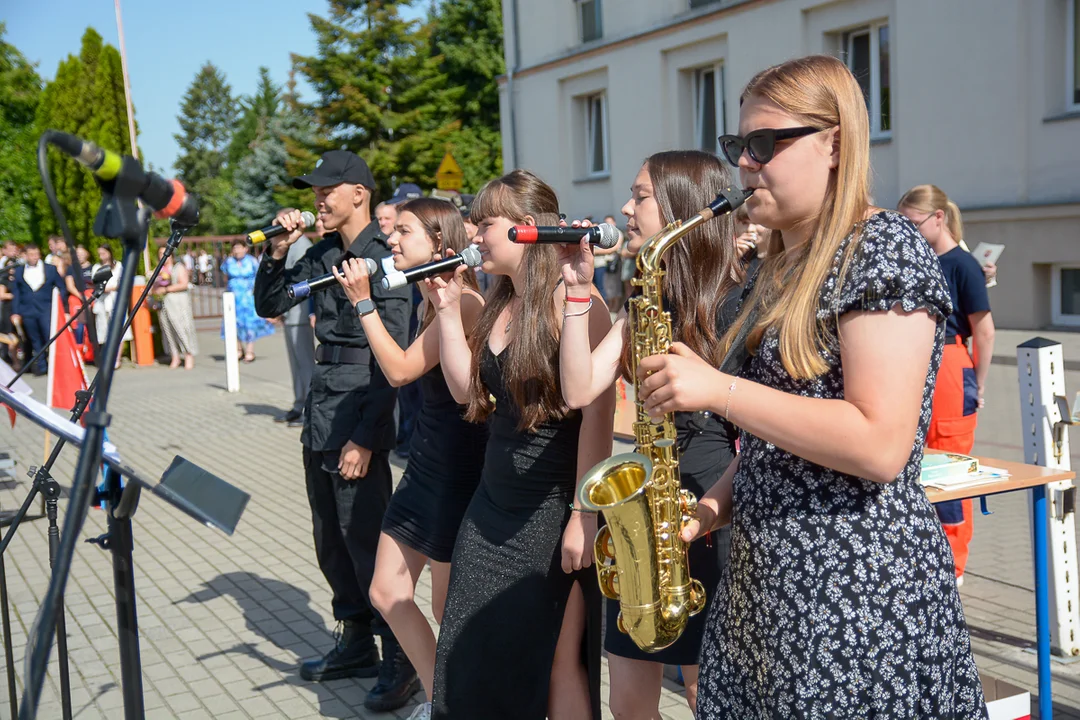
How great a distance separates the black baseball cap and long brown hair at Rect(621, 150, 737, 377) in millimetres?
1794

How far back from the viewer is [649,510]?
229 centimetres

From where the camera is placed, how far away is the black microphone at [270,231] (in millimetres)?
4253

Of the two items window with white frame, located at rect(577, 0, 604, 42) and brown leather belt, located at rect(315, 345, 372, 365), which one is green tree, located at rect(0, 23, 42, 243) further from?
window with white frame, located at rect(577, 0, 604, 42)

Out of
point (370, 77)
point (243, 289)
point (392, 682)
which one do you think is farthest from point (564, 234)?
point (370, 77)

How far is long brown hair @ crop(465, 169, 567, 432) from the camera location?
9.44 feet

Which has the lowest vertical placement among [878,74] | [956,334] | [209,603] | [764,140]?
[209,603]

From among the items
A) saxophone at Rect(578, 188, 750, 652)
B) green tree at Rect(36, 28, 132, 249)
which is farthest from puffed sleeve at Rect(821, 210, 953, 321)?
green tree at Rect(36, 28, 132, 249)

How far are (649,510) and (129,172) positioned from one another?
51.5 inches

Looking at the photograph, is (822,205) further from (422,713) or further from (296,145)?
(296,145)


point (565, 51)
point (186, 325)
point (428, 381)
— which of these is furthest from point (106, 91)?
point (428, 381)

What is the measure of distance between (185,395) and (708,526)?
39.7ft

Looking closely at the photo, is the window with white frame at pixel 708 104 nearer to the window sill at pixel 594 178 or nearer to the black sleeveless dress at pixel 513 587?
the window sill at pixel 594 178

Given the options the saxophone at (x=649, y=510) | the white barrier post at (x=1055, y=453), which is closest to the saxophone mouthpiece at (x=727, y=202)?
the saxophone at (x=649, y=510)

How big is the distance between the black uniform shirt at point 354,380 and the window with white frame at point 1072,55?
1071 centimetres
